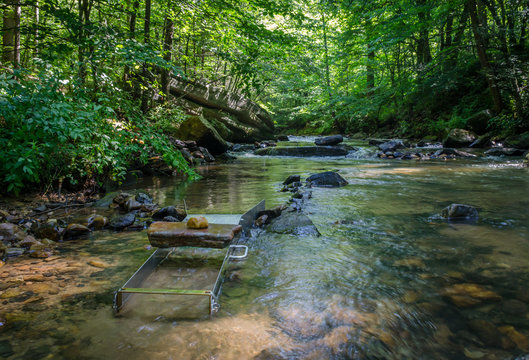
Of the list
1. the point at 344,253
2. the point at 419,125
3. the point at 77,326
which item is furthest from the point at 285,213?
the point at 419,125

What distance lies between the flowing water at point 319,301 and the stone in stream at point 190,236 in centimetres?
26

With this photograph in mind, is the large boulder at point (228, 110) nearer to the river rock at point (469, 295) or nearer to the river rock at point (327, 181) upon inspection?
the river rock at point (327, 181)

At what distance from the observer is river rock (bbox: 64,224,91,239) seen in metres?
3.40

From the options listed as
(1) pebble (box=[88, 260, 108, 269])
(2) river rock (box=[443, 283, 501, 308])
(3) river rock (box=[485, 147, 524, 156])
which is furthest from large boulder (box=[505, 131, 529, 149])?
(1) pebble (box=[88, 260, 108, 269])

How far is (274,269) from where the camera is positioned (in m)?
2.59

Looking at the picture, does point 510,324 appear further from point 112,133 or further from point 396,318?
point 112,133

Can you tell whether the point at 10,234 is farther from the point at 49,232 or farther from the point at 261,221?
the point at 261,221

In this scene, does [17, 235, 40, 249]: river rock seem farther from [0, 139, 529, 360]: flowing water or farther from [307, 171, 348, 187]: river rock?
[307, 171, 348, 187]: river rock

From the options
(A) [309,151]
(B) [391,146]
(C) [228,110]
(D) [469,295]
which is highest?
(C) [228,110]

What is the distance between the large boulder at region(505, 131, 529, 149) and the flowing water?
28.5ft

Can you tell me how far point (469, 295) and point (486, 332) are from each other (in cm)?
41

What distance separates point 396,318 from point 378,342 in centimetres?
29

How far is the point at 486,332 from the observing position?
66.7 inches

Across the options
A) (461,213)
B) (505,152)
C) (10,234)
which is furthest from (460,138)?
(10,234)
